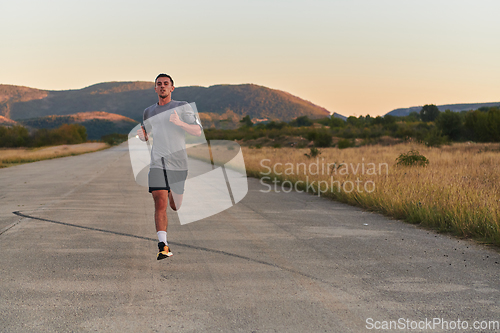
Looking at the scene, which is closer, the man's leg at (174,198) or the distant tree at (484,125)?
the man's leg at (174,198)

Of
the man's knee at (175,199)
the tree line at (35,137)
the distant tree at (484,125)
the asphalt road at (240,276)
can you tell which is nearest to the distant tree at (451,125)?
the distant tree at (484,125)

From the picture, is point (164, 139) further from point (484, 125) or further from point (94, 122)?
point (94, 122)

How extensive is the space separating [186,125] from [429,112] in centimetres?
10197

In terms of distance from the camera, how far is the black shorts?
553 centimetres

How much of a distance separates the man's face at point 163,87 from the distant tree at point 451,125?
44.8 meters

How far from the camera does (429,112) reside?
319 feet

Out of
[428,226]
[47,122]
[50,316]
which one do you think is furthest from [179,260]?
[47,122]

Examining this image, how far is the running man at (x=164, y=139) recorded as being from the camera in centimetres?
543

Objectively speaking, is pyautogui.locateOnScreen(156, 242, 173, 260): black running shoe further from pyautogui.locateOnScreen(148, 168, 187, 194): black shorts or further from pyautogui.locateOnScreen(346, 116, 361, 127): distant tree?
pyautogui.locateOnScreen(346, 116, 361, 127): distant tree

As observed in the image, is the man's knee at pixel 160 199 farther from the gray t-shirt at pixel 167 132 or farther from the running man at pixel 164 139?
the gray t-shirt at pixel 167 132

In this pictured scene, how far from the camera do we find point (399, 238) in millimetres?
6629

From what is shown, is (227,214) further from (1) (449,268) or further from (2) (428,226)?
(1) (449,268)

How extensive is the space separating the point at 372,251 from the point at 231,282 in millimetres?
2337

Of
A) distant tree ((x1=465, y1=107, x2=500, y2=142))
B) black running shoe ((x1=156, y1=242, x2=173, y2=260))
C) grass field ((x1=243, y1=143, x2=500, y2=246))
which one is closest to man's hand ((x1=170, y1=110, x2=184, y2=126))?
black running shoe ((x1=156, y1=242, x2=173, y2=260))
